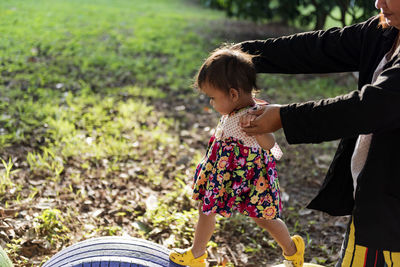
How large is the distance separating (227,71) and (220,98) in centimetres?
14

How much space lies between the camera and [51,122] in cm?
486

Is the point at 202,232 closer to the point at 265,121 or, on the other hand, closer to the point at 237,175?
the point at 237,175

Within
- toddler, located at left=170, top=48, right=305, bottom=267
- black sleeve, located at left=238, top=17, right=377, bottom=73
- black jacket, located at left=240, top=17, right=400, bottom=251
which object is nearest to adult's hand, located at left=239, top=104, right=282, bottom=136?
black jacket, located at left=240, top=17, right=400, bottom=251

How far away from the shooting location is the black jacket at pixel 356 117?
1772 millimetres

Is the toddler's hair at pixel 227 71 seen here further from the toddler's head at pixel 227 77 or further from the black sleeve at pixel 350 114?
the black sleeve at pixel 350 114

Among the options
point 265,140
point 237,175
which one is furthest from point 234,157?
point 265,140

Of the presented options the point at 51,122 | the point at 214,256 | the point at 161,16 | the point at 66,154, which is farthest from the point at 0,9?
the point at 214,256

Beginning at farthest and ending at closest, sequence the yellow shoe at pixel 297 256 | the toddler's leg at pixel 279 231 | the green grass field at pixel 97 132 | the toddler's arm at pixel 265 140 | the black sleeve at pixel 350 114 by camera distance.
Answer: the green grass field at pixel 97 132, the yellow shoe at pixel 297 256, the toddler's leg at pixel 279 231, the toddler's arm at pixel 265 140, the black sleeve at pixel 350 114

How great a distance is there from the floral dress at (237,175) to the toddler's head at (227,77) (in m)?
0.09

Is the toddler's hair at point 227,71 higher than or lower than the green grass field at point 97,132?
higher

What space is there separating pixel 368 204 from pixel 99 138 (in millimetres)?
3183

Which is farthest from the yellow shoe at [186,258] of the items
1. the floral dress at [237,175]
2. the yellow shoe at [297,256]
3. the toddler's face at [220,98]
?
the toddler's face at [220,98]

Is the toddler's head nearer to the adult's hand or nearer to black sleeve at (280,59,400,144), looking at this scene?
the adult's hand

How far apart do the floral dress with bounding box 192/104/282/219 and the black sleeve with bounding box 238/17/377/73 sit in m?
0.38
